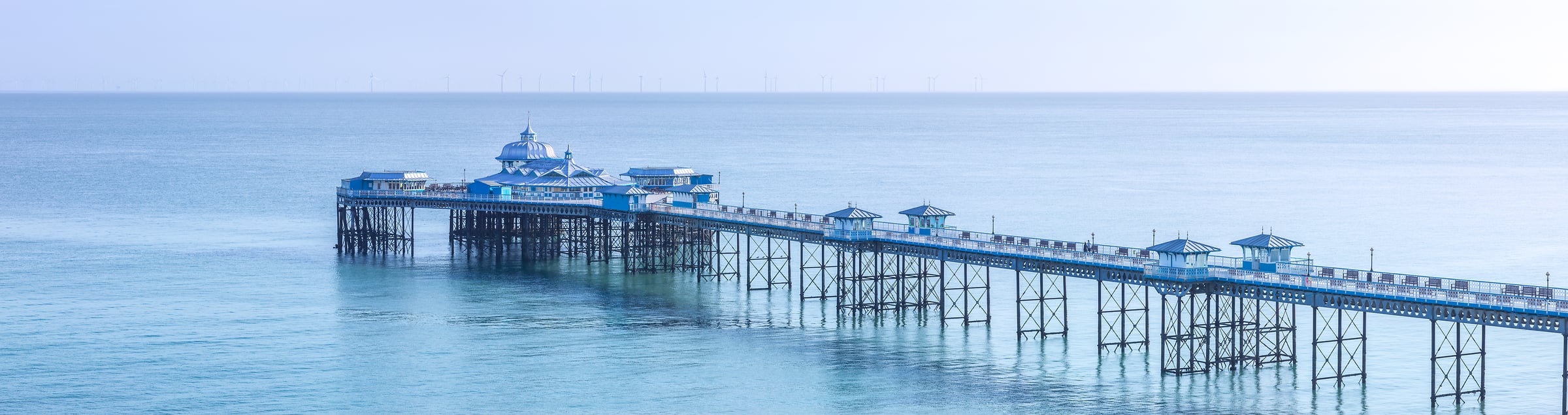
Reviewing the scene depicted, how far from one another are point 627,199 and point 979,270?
1877 centimetres

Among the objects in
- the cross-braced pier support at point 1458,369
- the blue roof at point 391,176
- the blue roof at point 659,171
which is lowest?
the cross-braced pier support at point 1458,369

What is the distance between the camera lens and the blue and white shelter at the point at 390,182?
11038cm

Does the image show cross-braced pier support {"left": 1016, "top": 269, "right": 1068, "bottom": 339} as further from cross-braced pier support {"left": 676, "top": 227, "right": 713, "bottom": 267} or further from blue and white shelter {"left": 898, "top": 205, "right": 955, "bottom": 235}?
cross-braced pier support {"left": 676, "top": 227, "right": 713, "bottom": 267}

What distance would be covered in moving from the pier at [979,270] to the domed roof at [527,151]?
11 cm

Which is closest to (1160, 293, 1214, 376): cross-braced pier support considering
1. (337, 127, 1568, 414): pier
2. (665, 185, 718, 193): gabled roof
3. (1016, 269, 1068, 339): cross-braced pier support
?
(337, 127, 1568, 414): pier

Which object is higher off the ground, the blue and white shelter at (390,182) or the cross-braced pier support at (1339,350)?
the blue and white shelter at (390,182)

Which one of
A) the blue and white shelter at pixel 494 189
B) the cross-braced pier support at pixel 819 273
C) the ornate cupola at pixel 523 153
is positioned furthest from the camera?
the ornate cupola at pixel 523 153

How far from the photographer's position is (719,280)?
9706cm

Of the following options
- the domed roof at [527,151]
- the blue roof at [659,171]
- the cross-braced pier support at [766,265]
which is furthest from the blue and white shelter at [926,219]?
the domed roof at [527,151]

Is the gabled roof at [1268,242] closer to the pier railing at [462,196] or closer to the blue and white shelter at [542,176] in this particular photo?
the pier railing at [462,196]

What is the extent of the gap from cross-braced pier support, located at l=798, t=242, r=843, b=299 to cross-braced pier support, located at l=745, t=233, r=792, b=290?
106cm

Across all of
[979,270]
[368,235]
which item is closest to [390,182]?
[368,235]

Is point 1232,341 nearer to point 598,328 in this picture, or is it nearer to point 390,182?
point 598,328

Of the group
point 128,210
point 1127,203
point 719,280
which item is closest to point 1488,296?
point 719,280
